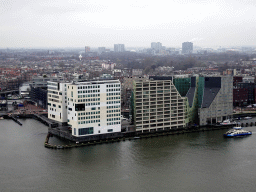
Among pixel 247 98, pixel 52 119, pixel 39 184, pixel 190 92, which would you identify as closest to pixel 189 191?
pixel 39 184

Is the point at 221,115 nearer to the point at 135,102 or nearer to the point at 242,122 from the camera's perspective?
the point at 242,122

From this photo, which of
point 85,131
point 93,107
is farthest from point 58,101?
point 85,131

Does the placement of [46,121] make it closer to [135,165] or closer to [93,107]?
[93,107]

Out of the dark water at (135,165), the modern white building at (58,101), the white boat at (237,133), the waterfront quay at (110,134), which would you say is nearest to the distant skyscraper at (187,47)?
the waterfront quay at (110,134)

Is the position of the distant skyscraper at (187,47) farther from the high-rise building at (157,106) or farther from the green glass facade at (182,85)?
the high-rise building at (157,106)

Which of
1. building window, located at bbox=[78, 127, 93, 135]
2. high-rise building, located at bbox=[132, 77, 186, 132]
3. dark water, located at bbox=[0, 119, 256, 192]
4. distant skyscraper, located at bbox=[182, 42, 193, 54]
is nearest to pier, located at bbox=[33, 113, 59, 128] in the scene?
dark water, located at bbox=[0, 119, 256, 192]

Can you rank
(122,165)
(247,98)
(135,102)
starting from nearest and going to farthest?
(122,165)
(135,102)
(247,98)

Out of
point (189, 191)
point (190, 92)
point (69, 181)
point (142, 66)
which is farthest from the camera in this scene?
point (142, 66)
